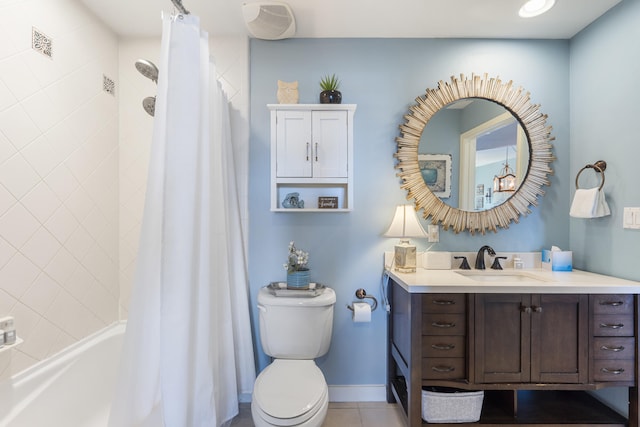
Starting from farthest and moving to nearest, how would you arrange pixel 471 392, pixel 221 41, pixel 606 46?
pixel 221 41 → pixel 606 46 → pixel 471 392

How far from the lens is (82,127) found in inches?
70.8

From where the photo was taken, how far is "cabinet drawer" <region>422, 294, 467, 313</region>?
160cm

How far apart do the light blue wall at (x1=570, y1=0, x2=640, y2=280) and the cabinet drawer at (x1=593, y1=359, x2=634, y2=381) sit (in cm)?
46

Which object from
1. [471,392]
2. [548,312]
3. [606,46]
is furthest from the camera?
[606,46]

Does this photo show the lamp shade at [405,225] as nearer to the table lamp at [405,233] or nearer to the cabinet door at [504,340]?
the table lamp at [405,233]

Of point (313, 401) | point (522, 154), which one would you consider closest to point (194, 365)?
point (313, 401)

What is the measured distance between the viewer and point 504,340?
1.59 m

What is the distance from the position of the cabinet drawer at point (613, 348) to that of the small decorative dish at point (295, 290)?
147 centimetres

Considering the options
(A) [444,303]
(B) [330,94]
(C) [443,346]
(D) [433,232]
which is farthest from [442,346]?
(B) [330,94]

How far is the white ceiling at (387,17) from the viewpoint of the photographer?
5.89ft

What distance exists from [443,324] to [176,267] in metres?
1.32

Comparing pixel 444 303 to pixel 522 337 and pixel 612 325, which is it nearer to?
pixel 522 337

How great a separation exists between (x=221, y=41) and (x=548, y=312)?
255cm

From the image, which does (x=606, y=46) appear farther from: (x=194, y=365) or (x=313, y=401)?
(x=194, y=365)
